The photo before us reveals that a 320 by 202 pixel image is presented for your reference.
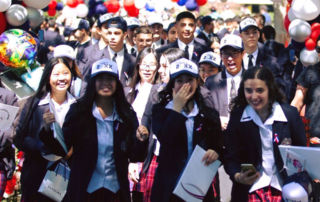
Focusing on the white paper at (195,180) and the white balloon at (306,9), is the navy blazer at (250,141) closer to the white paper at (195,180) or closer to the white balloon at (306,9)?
the white paper at (195,180)

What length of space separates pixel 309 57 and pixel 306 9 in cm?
65

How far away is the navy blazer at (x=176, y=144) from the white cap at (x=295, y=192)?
0.76 meters

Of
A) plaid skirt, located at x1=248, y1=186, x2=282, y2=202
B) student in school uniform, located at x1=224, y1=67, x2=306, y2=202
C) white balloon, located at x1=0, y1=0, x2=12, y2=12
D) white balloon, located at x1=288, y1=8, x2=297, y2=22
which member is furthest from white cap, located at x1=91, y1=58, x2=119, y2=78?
white balloon, located at x1=288, y1=8, x2=297, y2=22

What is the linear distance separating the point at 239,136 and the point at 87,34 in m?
7.31

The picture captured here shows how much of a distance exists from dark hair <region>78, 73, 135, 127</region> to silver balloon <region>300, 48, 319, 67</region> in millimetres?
3321

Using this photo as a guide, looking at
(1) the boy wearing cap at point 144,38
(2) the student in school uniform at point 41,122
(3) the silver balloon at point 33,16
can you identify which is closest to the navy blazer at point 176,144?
(2) the student in school uniform at point 41,122

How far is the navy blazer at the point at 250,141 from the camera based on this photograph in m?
4.87

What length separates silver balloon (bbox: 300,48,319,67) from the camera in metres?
7.84

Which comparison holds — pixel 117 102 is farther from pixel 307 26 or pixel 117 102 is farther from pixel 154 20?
pixel 154 20

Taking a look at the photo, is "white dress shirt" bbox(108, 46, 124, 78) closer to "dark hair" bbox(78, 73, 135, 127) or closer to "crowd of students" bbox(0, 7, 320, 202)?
"crowd of students" bbox(0, 7, 320, 202)

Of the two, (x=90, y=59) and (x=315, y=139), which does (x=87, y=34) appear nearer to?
(x=90, y=59)

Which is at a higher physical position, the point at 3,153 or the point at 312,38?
the point at 312,38

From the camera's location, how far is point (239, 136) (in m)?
4.96

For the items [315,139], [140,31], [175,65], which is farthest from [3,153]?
[140,31]
